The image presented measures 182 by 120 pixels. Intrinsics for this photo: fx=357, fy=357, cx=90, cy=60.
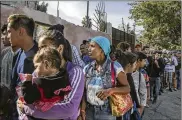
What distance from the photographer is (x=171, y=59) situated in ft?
34.4

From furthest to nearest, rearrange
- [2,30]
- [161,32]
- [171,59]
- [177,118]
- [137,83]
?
[161,32]
[171,59]
[177,118]
[137,83]
[2,30]

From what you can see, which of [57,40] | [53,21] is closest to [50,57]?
[57,40]

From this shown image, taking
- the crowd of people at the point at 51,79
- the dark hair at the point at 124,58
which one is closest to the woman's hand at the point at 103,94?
the crowd of people at the point at 51,79

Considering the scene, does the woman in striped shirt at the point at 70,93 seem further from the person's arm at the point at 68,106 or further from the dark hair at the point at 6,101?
the dark hair at the point at 6,101

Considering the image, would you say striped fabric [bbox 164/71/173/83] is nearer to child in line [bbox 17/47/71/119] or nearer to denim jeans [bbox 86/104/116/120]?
denim jeans [bbox 86/104/116/120]

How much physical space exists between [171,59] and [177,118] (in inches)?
175

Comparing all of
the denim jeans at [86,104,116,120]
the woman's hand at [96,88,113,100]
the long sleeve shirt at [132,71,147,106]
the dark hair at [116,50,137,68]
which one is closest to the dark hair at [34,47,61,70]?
the woman's hand at [96,88,113,100]

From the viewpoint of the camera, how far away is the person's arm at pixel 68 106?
186cm

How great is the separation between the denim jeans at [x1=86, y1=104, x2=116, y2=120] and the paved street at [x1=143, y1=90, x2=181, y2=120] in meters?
3.43

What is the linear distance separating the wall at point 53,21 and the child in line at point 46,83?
174 cm

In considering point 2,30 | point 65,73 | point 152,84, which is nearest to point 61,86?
point 65,73

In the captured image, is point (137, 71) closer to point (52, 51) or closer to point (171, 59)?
point (52, 51)

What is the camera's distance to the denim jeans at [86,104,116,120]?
2621 mm

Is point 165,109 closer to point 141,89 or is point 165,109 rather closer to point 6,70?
point 141,89
